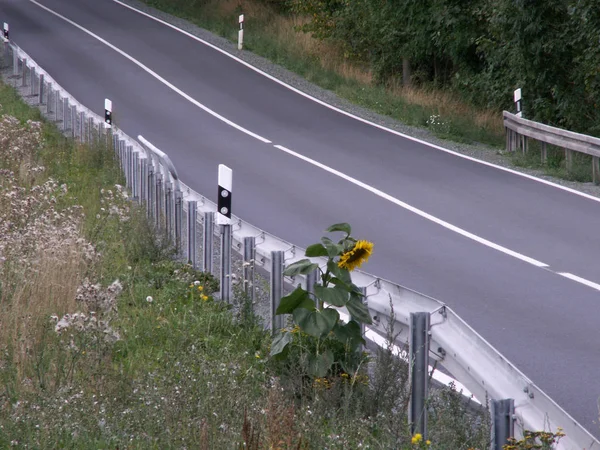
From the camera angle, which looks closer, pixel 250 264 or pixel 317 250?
pixel 317 250

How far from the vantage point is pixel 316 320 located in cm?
571

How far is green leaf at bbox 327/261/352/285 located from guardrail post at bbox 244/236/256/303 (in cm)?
168

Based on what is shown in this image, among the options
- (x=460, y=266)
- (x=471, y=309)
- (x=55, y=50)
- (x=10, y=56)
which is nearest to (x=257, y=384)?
(x=471, y=309)

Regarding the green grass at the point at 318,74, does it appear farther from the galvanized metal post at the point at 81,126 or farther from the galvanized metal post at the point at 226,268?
the galvanized metal post at the point at 226,268

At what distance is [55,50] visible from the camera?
31.0 meters

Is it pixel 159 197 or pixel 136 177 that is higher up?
pixel 159 197

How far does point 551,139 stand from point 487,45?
5875mm

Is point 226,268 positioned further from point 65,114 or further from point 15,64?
point 15,64

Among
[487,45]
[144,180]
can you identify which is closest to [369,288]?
[144,180]

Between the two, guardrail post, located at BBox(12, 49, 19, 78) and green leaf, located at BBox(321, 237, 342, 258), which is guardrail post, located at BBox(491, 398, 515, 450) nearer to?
green leaf, located at BBox(321, 237, 342, 258)

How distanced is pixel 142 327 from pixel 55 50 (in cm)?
2542

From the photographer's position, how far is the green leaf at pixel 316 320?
565 cm

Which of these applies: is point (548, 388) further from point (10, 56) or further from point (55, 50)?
point (55, 50)

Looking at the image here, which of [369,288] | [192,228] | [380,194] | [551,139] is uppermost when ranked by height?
[369,288]
